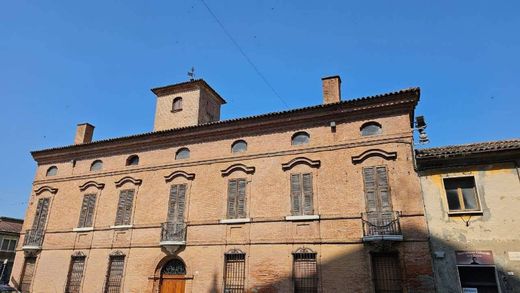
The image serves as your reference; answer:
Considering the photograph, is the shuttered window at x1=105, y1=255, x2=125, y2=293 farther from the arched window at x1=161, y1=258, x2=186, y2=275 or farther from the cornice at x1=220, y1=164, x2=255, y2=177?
the cornice at x1=220, y1=164, x2=255, y2=177

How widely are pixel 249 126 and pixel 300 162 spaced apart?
3.28 metres

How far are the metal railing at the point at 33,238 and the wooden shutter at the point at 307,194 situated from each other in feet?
51.9

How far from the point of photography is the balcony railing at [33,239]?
2150 cm

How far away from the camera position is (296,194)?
1642cm

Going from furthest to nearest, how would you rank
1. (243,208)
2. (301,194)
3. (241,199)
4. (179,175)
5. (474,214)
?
(179,175) < (241,199) < (243,208) < (301,194) < (474,214)

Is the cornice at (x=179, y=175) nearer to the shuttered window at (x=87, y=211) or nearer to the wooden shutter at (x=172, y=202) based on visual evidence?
the wooden shutter at (x=172, y=202)

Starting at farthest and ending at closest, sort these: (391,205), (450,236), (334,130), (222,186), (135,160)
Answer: (135,160)
(222,186)
(334,130)
(391,205)
(450,236)

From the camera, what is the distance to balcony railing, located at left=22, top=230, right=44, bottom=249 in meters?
21.5

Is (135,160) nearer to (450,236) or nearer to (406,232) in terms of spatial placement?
(406,232)

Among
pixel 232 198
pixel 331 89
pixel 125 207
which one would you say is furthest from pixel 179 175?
pixel 331 89

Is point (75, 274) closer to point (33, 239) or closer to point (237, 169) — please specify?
point (33, 239)

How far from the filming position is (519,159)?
13.5m

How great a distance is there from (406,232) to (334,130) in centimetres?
522

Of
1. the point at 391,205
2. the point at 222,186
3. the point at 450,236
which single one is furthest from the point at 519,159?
the point at 222,186
